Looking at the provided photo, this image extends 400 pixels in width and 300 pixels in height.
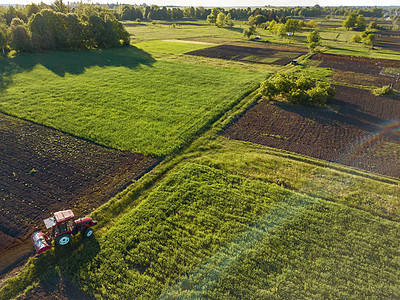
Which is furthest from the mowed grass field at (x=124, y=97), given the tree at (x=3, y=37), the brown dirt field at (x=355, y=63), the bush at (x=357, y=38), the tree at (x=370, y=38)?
the bush at (x=357, y=38)

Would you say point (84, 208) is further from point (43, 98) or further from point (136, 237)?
point (43, 98)

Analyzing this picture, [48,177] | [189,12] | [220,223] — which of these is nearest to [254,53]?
[220,223]

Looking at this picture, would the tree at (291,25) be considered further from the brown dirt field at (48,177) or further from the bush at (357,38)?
the brown dirt field at (48,177)

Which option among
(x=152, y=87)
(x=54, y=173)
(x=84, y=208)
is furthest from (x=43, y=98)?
(x=84, y=208)

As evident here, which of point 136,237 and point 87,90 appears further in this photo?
point 87,90

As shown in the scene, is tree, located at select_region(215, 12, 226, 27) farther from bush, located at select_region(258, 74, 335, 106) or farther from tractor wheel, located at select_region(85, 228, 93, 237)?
tractor wheel, located at select_region(85, 228, 93, 237)

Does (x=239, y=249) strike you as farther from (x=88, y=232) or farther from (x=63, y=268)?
(x=63, y=268)
